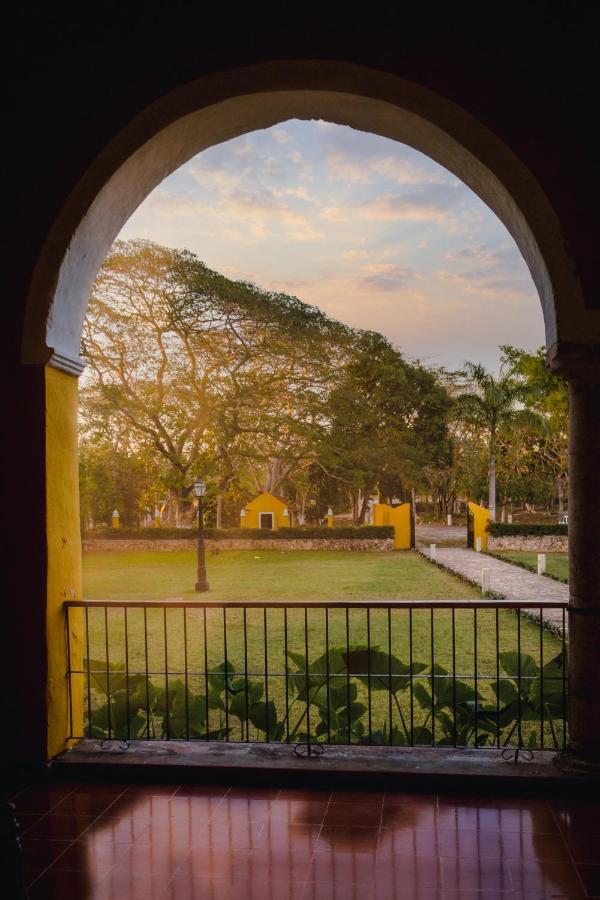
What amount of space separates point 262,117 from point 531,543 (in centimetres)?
2132

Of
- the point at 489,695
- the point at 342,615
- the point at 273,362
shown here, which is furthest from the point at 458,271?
the point at 489,695

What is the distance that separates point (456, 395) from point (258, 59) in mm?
23717

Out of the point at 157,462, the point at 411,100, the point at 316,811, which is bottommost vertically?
the point at 316,811

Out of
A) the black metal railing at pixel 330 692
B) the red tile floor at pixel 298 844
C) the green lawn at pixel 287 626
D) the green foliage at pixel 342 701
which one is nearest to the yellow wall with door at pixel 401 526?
the green lawn at pixel 287 626

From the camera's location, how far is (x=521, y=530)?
75.1ft

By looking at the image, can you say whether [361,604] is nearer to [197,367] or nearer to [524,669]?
[524,669]

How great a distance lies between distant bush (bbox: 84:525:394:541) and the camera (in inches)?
911

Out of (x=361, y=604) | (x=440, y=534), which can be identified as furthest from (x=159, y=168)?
(x=440, y=534)

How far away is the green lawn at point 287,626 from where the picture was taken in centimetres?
507

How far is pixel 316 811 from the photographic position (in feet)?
8.98

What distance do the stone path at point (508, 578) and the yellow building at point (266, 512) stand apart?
4977 millimetres

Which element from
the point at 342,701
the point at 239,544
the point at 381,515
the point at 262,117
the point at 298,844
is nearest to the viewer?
the point at 298,844

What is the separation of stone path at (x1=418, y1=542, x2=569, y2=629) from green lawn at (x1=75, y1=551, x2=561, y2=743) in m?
0.49

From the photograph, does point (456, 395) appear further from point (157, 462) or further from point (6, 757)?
point (6, 757)
